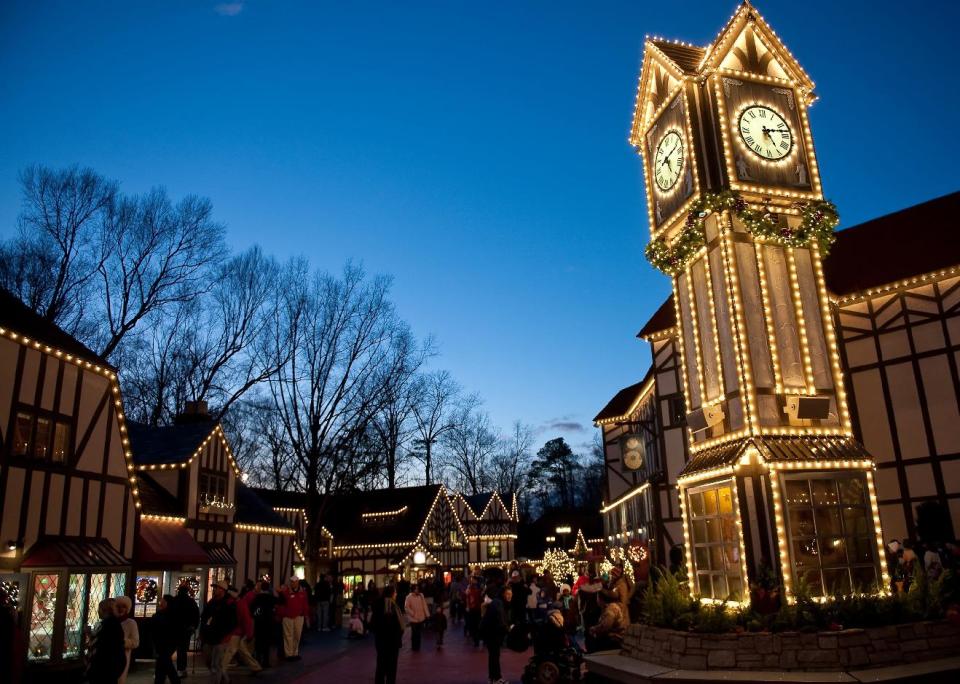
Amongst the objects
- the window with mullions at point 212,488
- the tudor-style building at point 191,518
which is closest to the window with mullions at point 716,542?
the tudor-style building at point 191,518

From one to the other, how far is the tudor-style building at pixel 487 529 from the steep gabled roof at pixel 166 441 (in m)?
30.7

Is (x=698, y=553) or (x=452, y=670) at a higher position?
(x=698, y=553)

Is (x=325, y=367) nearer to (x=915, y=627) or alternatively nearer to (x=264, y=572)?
(x=264, y=572)

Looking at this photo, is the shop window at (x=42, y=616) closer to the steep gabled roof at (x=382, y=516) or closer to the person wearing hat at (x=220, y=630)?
the person wearing hat at (x=220, y=630)

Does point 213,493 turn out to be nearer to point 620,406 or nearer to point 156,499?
point 156,499

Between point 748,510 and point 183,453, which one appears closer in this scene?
point 748,510

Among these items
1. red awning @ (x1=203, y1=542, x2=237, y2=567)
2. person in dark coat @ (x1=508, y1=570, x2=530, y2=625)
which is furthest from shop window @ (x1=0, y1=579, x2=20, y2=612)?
person in dark coat @ (x1=508, y1=570, x2=530, y2=625)

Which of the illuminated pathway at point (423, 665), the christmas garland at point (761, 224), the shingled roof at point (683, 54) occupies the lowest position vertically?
the illuminated pathway at point (423, 665)

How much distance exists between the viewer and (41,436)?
13477 millimetres

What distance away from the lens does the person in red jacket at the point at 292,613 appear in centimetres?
1511

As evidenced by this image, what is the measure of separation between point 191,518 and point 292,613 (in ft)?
21.9

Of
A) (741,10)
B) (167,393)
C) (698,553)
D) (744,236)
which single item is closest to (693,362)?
(744,236)

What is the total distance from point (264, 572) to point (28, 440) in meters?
13.4

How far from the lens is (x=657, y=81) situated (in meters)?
16.6
